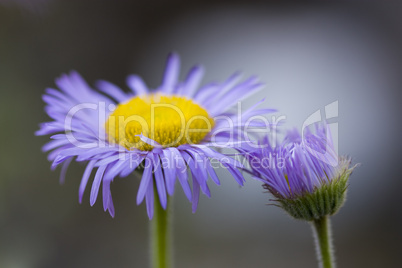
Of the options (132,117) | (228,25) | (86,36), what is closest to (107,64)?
(86,36)

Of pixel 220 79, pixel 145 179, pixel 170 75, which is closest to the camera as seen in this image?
pixel 145 179

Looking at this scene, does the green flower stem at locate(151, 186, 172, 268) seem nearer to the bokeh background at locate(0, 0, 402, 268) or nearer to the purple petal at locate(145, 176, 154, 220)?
the purple petal at locate(145, 176, 154, 220)

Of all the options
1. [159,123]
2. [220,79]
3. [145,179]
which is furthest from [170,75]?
[220,79]

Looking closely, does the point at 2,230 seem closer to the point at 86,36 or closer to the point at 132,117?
the point at 132,117

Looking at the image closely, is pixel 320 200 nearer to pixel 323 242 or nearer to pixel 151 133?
pixel 323 242

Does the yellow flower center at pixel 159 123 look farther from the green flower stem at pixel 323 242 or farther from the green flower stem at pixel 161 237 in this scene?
the green flower stem at pixel 323 242

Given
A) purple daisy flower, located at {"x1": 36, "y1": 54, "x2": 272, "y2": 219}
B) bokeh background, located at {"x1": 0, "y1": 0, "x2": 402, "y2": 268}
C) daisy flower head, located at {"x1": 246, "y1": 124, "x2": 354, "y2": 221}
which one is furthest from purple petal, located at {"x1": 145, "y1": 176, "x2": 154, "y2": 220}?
bokeh background, located at {"x1": 0, "y1": 0, "x2": 402, "y2": 268}

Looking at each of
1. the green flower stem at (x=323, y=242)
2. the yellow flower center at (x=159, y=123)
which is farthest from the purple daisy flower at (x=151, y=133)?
the green flower stem at (x=323, y=242)
